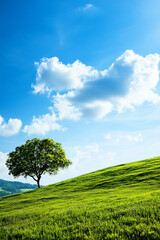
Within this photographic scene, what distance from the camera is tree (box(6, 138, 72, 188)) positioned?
5728cm

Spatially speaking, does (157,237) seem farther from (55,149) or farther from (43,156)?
(55,149)

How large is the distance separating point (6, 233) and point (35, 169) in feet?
171

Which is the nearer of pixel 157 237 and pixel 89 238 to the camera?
pixel 157 237

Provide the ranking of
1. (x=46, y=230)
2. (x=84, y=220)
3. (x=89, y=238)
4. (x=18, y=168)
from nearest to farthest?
(x=89, y=238) < (x=46, y=230) < (x=84, y=220) < (x=18, y=168)

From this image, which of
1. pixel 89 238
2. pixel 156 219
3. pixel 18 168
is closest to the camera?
pixel 89 238

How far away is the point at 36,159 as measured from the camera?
5791 cm

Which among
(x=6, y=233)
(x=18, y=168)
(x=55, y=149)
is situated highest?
(x=55, y=149)

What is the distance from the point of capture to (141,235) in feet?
22.5

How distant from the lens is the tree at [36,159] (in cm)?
5728

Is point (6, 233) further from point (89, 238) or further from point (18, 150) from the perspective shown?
point (18, 150)

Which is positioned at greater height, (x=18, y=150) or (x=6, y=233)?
(x=18, y=150)

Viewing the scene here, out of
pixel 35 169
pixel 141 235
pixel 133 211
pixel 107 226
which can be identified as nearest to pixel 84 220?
pixel 107 226

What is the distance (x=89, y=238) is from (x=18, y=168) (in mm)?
55269

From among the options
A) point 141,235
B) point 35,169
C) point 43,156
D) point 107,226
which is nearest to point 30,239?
point 107,226
